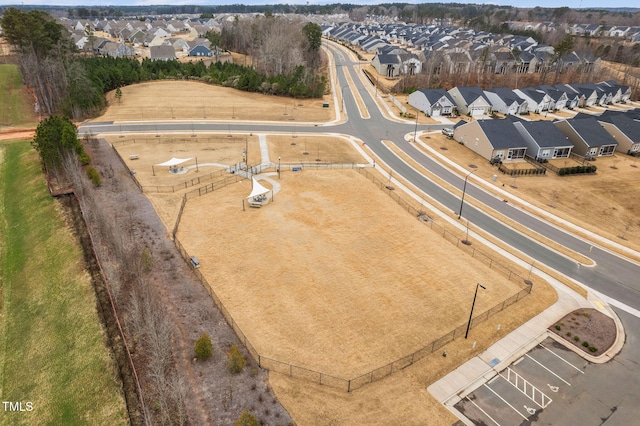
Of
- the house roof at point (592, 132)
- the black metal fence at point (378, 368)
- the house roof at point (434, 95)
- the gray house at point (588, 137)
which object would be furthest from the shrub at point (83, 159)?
the house roof at point (592, 132)

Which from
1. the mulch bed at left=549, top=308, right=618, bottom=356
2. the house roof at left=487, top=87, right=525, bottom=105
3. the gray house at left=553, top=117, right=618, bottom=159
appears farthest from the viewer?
the house roof at left=487, top=87, right=525, bottom=105

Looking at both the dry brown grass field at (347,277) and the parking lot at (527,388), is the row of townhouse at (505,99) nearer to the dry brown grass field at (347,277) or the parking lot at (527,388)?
the dry brown grass field at (347,277)

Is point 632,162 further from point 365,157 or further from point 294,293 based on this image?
point 294,293

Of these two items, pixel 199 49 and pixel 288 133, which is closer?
pixel 288 133

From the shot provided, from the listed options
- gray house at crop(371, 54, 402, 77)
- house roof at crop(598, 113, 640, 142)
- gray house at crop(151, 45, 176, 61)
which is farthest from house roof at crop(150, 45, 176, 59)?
house roof at crop(598, 113, 640, 142)

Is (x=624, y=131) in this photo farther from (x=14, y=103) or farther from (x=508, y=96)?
(x=14, y=103)

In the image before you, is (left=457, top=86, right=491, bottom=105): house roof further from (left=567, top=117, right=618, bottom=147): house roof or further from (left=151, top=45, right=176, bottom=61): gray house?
(left=151, top=45, right=176, bottom=61): gray house

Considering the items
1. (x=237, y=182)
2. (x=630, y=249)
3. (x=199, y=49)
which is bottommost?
(x=630, y=249)

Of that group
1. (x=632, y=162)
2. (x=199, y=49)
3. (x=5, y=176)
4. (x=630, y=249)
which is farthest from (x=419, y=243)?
(x=199, y=49)
